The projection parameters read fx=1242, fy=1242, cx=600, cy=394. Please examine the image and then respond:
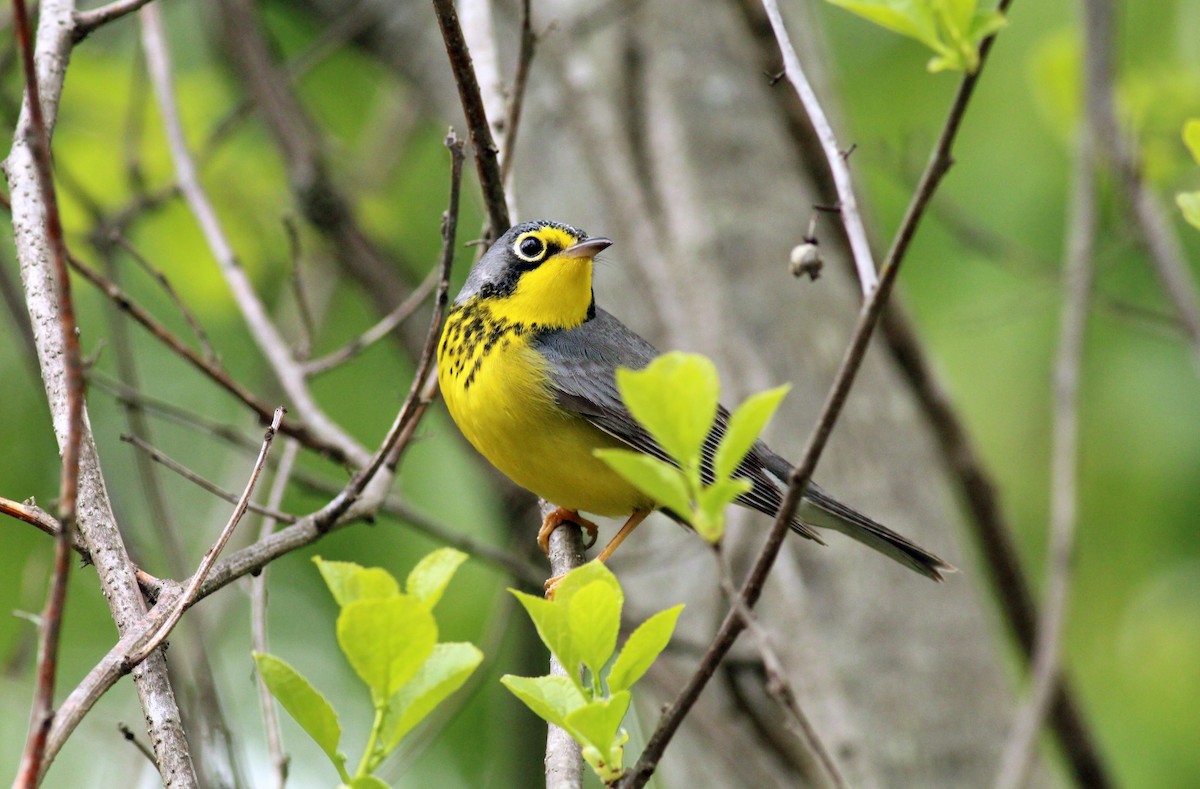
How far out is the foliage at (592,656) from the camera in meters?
2.39

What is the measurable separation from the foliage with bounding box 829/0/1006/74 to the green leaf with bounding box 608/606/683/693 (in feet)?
3.91

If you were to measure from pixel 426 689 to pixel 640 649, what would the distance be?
422mm

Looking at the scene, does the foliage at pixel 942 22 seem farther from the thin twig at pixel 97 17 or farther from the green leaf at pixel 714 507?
the thin twig at pixel 97 17

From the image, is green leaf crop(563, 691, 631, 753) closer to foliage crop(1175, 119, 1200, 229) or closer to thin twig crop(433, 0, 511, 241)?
foliage crop(1175, 119, 1200, 229)

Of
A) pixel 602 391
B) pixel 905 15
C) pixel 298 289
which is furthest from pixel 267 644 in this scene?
pixel 905 15

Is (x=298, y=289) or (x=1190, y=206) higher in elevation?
(x=298, y=289)

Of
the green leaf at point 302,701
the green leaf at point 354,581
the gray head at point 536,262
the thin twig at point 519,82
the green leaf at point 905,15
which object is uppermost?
the thin twig at point 519,82

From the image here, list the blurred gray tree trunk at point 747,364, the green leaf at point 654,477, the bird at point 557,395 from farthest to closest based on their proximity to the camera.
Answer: the blurred gray tree trunk at point 747,364
the bird at point 557,395
the green leaf at point 654,477

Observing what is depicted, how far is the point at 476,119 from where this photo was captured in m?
3.86

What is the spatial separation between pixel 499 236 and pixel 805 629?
2506 millimetres

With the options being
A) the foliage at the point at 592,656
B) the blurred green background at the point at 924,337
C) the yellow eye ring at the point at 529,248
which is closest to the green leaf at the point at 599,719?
the foliage at the point at 592,656

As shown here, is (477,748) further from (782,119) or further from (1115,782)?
(782,119)

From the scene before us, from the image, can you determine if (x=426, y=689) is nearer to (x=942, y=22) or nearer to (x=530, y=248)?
(x=942, y=22)

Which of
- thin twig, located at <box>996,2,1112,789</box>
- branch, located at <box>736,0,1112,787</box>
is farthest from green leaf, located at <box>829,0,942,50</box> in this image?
branch, located at <box>736,0,1112,787</box>
